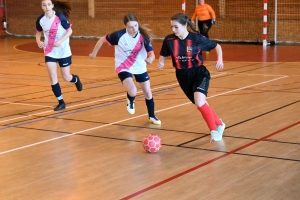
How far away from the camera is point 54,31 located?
8.02 m

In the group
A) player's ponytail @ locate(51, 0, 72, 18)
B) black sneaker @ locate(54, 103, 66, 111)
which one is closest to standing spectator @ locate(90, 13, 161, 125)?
black sneaker @ locate(54, 103, 66, 111)

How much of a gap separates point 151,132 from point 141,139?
0.35 meters

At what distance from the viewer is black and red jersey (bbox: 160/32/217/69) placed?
6.07 metres

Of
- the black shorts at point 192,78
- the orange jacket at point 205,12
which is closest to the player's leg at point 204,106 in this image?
the black shorts at point 192,78

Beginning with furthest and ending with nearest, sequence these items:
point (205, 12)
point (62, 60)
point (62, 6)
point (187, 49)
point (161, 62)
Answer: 1. point (205, 12)
2. point (62, 6)
3. point (62, 60)
4. point (161, 62)
5. point (187, 49)

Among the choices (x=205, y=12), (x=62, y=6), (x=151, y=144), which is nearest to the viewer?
(x=151, y=144)

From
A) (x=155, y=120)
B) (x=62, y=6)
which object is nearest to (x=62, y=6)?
(x=62, y=6)

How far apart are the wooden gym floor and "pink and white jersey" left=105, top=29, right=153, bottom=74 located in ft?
2.29

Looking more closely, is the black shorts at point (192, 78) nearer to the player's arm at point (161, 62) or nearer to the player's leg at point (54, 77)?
the player's arm at point (161, 62)

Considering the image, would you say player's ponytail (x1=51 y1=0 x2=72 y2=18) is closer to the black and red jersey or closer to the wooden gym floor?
the wooden gym floor

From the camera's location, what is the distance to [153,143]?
215 inches

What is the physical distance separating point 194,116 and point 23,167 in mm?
2826

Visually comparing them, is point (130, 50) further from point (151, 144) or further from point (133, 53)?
point (151, 144)

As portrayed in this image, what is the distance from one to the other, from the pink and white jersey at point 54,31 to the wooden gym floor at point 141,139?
82cm
